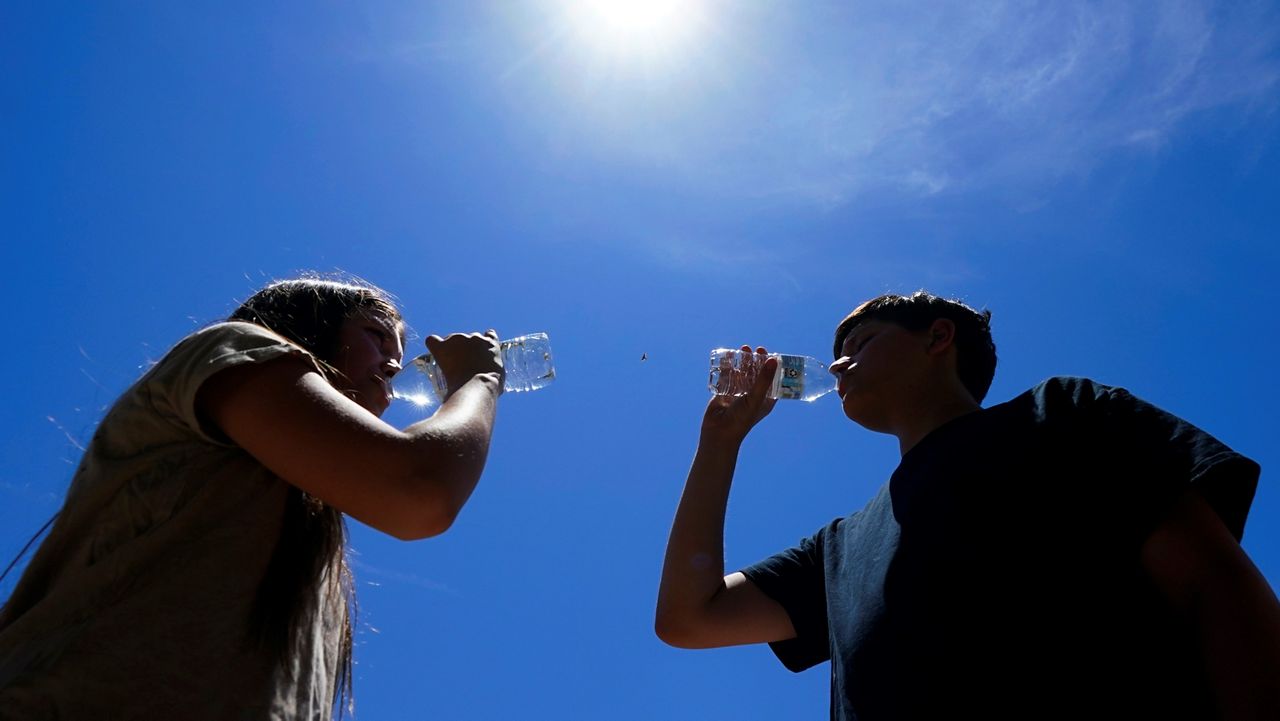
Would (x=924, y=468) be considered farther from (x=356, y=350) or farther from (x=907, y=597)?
(x=356, y=350)

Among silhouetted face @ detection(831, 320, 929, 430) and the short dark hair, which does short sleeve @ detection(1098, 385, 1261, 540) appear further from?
the short dark hair

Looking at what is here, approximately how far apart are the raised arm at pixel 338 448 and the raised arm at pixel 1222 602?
1.83 metres

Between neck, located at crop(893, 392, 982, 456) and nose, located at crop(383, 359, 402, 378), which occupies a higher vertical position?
neck, located at crop(893, 392, 982, 456)

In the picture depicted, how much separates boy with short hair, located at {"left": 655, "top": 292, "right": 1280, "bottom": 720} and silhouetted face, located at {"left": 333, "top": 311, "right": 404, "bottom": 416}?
166cm

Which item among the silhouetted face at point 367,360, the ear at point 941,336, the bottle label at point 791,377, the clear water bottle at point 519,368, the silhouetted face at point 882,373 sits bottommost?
the silhouetted face at point 367,360

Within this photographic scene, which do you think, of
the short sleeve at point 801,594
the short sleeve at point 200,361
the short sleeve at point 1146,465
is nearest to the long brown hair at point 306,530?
the short sleeve at point 200,361

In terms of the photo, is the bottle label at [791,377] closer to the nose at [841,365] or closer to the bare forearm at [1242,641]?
the nose at [841,365]

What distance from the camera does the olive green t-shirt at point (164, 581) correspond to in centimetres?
161

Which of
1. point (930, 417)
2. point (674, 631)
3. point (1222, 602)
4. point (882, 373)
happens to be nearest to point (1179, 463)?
point (1222, 602)

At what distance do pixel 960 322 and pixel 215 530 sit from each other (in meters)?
3.24

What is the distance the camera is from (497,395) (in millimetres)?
2490

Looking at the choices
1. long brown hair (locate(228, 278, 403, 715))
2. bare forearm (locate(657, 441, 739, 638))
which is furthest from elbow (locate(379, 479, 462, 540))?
bare forearm (locate(657, 441, 739, 638))

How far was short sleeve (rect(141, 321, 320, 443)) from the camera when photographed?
1.89m

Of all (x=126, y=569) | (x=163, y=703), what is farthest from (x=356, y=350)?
(x=163, y=703)
